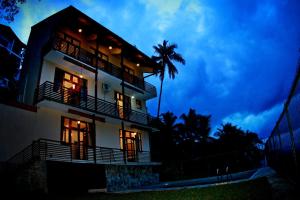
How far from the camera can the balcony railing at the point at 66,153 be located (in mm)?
13000

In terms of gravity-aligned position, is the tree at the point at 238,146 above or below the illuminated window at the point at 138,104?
below

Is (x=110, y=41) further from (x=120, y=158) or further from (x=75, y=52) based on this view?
(x=120, y=158)

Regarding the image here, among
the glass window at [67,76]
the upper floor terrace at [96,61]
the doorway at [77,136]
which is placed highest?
the upper floor terrace at [96,61]

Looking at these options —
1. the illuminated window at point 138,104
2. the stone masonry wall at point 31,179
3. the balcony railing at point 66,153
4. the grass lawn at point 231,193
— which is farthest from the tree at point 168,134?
the grass lawn at point 231,193

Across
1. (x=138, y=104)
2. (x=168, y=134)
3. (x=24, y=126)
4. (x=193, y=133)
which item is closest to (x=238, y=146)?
(x=193, y=133)

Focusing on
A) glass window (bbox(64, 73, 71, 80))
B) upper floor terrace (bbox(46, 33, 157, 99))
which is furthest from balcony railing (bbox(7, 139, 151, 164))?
upper floor terrace (bbox(46, 33, 157, 99))

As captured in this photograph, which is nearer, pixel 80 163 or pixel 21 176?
pixel 21 176

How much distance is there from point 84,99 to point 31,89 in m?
3.57

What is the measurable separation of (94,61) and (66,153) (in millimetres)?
8040

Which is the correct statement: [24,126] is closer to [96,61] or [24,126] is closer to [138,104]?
[96,61]

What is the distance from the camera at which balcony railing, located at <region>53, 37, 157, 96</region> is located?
16.9m

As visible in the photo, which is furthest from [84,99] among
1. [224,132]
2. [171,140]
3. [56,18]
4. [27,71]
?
[224,132]

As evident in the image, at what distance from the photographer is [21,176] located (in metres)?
11.0

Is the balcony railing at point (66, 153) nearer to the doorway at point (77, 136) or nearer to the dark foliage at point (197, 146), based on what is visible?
the doorway at point (77, 136)
